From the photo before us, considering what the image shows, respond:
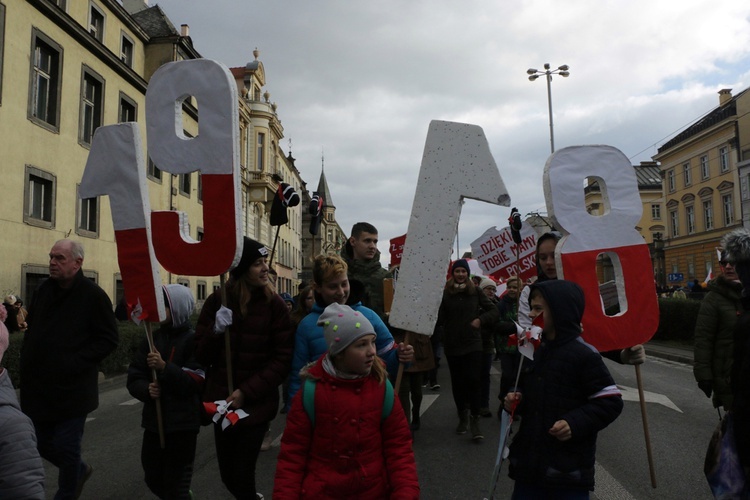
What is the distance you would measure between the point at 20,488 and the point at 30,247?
49.8 ft

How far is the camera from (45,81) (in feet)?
54.7

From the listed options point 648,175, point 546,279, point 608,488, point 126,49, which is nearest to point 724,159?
point 648,175

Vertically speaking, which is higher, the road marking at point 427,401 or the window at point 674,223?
the window at point 674,223

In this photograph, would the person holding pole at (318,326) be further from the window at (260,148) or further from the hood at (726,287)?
the window at (260,148)

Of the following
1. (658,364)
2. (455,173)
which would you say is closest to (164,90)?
(455,173)

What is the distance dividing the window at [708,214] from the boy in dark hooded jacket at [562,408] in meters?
51.8

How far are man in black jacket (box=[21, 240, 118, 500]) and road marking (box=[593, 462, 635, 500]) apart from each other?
3.62 m

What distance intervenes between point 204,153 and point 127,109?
2091 cm

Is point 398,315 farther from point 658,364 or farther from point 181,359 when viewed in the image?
point 658,364

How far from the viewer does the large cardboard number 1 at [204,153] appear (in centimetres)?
335

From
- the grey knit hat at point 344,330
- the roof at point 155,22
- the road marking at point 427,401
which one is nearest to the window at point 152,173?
the roof at point 155,22

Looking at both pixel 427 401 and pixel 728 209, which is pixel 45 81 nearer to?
pixel 427 401

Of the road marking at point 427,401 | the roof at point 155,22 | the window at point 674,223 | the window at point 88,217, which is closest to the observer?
the road marking at point 427,401

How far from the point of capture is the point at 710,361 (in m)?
4.22
